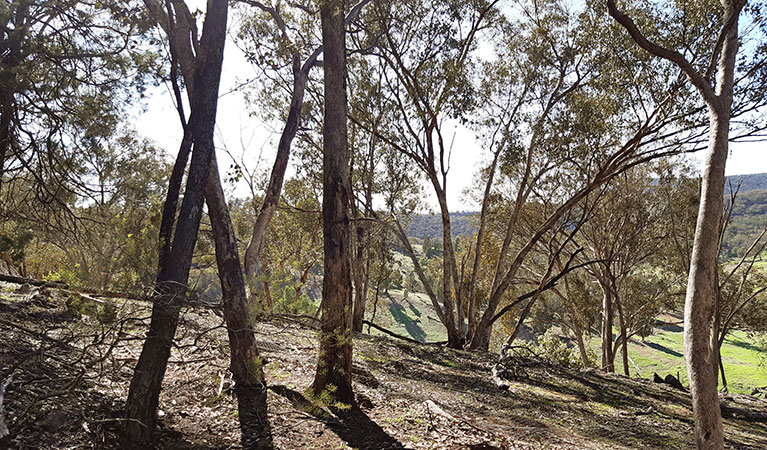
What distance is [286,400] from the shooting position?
4359 mm

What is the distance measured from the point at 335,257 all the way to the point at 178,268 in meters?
1.52

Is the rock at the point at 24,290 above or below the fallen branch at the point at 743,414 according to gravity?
above

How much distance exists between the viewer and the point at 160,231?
10.8 ft

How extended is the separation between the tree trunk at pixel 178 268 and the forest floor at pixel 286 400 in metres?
0.12

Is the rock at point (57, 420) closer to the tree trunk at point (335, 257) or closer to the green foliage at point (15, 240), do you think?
the tree trunk at point (335, 257)

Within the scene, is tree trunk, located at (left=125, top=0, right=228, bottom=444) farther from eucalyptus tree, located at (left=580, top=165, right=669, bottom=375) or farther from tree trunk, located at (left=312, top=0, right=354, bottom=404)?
eucalyptus tree, located at (left=580, top=165, right=669, bottom=375)

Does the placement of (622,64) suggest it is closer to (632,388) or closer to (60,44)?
(632,388)

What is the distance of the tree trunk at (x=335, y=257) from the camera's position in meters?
4.24

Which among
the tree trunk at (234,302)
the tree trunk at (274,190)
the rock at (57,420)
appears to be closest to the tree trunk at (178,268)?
the rock at (57,420)

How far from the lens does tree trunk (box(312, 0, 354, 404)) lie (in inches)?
167

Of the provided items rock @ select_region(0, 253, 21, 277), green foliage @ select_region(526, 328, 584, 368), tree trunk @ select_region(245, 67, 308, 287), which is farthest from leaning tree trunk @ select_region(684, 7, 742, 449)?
green foliage @ select_region(526, 328, 584, 368)

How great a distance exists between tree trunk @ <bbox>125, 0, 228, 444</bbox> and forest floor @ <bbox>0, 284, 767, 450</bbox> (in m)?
0.12

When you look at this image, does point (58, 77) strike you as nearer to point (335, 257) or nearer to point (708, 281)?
point (335, 257)

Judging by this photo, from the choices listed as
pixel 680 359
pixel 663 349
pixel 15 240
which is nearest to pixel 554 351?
pixel 15 240
